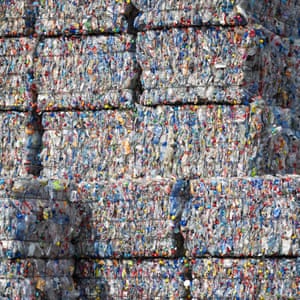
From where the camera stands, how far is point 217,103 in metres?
5.96

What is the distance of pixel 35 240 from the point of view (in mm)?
5738

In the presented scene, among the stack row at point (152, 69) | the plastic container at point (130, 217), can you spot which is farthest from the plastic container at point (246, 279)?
the stack row at point (152, 69)

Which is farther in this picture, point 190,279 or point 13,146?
point 13,146

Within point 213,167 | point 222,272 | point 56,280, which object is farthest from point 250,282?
point 56,280

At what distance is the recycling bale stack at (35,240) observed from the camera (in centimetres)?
563

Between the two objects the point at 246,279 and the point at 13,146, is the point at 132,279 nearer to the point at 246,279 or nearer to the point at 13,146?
the point at 246,279

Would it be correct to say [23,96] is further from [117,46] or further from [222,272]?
[222,272]

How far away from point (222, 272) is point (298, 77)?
123 centimetres

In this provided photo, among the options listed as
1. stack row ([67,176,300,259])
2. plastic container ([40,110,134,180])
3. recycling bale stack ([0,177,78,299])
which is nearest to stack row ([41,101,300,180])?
plastic container ([40,110,134,180])

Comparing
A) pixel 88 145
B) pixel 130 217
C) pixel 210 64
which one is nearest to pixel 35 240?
pixel 130 217

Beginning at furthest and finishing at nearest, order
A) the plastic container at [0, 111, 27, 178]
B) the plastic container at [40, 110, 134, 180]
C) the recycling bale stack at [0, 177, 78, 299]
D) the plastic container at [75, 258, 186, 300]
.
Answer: the plastic container at [0, 111, 27, 178] < the plastic container at [40, 110, 134, 180] < the plastic container at [75, 258, 186, 300] < the recycling bale stack at [0, 177, 78, 299]

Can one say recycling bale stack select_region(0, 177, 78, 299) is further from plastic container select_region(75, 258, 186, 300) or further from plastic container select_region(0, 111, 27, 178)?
plastic container select_region(0, 111, 27, 178)

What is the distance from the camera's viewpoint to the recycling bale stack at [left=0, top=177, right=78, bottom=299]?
5.63 meters

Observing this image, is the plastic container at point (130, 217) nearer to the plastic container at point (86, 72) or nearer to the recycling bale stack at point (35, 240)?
the recycling bale stack at point (35, 240)
